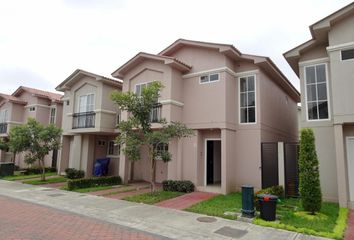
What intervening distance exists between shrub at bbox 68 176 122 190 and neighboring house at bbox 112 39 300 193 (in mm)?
3723

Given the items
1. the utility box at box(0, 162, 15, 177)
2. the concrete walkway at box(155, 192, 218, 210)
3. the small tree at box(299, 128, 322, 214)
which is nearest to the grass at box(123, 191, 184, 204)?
the concrete walkway at box(155, 192, 218, 210)

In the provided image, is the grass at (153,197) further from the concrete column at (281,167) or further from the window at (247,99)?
the window at (247,99)

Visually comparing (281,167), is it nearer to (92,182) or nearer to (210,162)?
(210,162)

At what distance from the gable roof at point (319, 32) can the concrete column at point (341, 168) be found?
4.05 metres

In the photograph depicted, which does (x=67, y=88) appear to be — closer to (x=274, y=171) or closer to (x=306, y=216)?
(x=274, y=171)

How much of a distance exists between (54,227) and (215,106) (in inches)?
367

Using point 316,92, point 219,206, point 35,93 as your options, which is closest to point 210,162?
point 219,206

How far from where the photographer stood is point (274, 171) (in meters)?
13.3

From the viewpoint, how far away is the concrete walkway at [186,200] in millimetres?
10659

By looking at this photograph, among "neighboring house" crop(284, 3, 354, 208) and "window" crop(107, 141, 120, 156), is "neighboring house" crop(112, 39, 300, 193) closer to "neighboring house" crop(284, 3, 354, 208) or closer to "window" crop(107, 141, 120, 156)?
"neighboring house" crop(284, 3, 354, 208)

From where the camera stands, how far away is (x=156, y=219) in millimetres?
8609

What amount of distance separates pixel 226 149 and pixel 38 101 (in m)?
19.9

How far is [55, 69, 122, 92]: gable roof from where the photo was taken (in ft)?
59.1

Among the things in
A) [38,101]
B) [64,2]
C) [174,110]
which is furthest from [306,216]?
[38,101]
